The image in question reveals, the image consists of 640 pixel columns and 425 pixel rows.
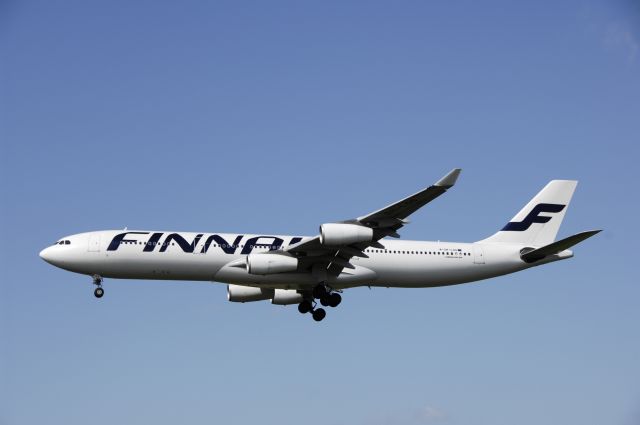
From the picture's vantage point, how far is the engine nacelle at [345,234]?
129 feet

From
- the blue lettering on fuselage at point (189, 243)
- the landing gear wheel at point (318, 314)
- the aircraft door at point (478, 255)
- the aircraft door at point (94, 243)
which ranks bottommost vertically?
the landing gear wheel at point (318, 314)

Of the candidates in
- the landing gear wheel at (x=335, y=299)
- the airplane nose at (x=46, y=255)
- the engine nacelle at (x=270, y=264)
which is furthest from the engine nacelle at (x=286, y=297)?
the airplane nose at (x=46, y=255)

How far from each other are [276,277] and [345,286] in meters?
3.87

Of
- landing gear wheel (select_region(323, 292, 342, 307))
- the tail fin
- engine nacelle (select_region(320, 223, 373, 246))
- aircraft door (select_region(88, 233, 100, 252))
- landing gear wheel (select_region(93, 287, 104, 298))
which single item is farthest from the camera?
the tail fin

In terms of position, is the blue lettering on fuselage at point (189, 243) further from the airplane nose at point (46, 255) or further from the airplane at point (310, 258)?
the airplane nose at point (46, 255)

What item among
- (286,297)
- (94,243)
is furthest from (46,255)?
(286,297)

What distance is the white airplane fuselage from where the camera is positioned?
41969 millimetres

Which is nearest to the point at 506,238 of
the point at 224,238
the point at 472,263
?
the point at 472,263

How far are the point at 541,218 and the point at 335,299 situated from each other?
13036 mm

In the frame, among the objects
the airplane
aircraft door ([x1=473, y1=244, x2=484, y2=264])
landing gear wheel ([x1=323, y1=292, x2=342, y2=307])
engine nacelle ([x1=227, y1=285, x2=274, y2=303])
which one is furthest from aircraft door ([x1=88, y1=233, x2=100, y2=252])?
aircraft door ([x1=473, y1=244, x2=484, y2=264])

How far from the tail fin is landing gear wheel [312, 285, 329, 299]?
9.70 metres

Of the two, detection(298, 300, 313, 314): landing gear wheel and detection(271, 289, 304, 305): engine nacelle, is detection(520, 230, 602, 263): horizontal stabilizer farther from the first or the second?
detection(271, 289, 304, 305): engine nacelle

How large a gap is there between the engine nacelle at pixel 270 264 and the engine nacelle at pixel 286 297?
5.13 meters

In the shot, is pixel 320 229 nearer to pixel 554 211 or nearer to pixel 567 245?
pixel 567 245
